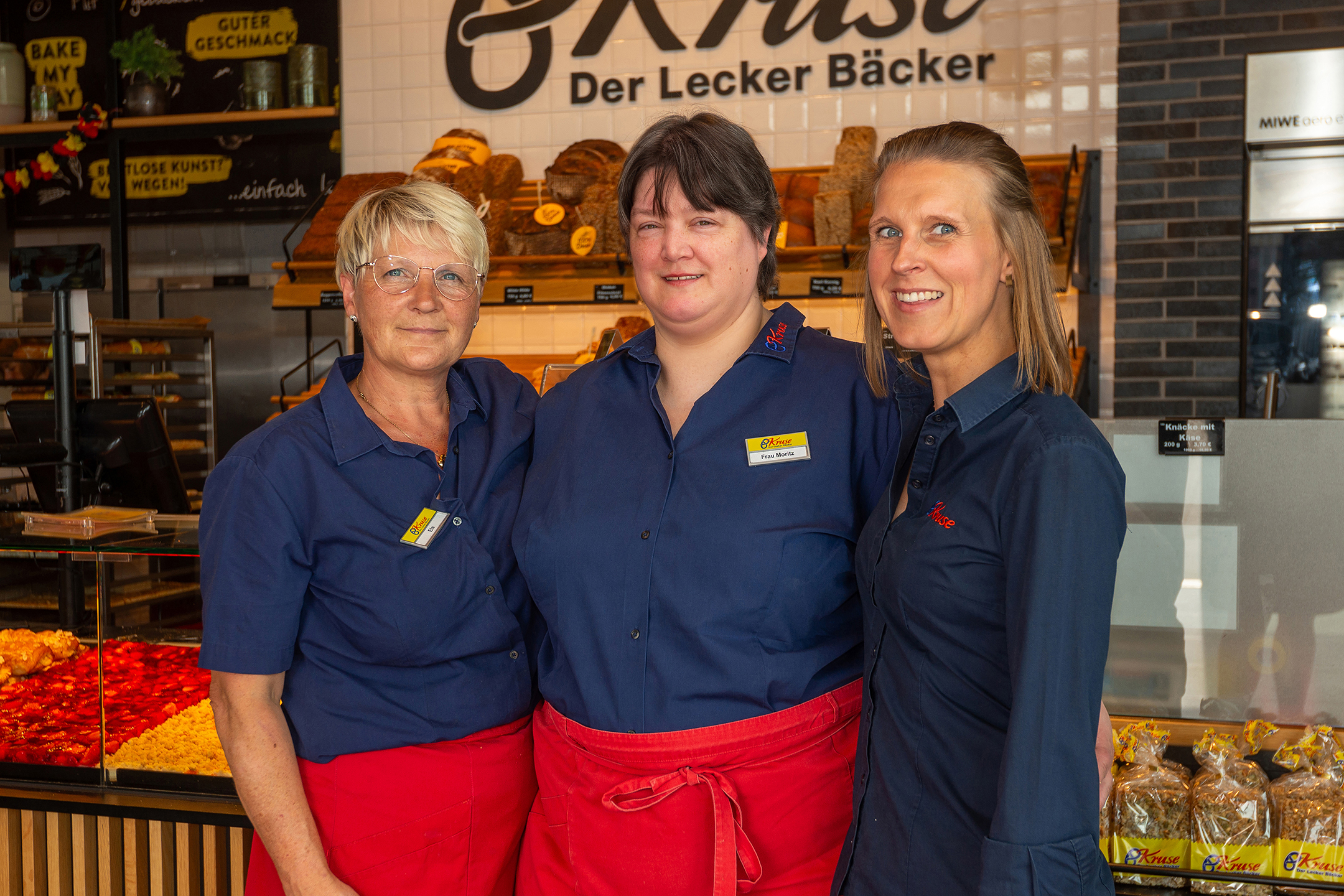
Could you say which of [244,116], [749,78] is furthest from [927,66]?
[244,116]

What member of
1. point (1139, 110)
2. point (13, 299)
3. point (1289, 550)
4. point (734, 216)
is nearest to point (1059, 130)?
point (1139, 110)

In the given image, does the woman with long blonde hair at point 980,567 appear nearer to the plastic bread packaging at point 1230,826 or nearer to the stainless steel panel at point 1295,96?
the plastic bread packaging at point 1230,826

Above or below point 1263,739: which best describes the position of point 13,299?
above

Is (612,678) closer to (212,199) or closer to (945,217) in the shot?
(945,217)

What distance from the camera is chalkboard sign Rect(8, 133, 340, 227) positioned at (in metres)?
5.95

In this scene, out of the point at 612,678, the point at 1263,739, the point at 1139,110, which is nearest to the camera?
the point at 612,678

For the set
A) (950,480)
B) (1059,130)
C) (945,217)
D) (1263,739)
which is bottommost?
(1263,739)

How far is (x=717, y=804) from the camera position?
1.45 m

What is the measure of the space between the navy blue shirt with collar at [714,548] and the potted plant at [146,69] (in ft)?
16.3

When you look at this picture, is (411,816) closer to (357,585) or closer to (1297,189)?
(357,585)

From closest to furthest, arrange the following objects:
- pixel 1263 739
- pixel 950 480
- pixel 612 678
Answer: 1. pixel 950 480
2. pixel 612 678
3. pixel 1263 739

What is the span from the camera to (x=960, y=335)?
1.32 meters

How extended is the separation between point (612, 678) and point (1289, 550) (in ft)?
4.35

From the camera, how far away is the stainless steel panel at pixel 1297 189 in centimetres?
402
